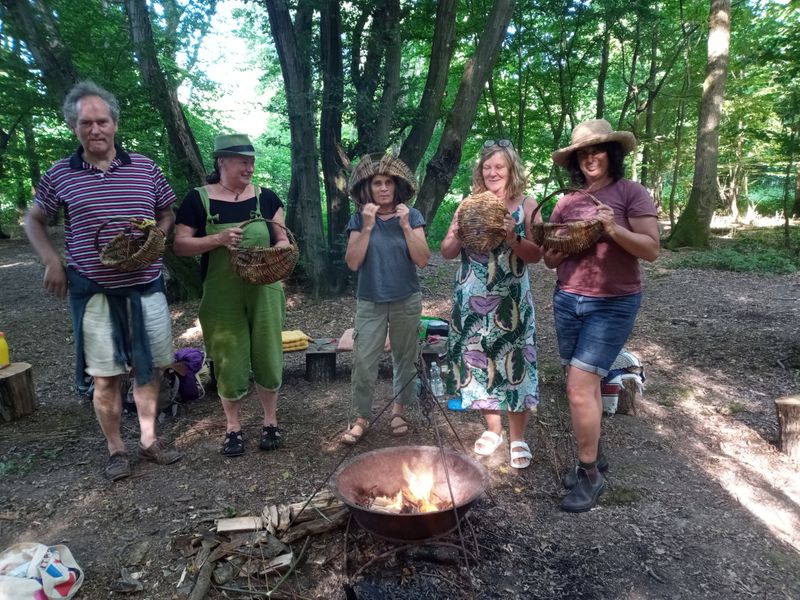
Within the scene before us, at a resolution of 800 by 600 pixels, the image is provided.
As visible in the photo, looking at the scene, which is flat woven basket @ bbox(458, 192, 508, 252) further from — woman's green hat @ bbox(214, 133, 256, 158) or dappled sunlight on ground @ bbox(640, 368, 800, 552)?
dappled sunlight on ground @ bbox(640, 368, 800, 552)

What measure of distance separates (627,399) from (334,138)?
5.18 metres

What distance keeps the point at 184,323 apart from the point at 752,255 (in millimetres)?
10333

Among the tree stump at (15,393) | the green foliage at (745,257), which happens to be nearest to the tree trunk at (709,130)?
the green foliage at (745,257)

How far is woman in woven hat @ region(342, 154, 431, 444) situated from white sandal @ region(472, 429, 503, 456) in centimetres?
62

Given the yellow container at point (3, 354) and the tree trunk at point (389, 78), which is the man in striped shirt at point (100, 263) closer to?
the yellow container at point (3, 354)

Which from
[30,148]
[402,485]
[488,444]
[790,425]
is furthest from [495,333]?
[30,148]

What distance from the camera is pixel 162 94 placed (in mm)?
6281

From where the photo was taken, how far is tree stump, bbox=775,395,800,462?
3.21 metres

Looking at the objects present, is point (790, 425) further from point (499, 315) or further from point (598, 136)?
point (598, 136)

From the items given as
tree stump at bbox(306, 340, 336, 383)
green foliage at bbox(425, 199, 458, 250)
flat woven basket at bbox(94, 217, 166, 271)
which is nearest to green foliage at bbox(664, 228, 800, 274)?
green foliage at bbox(425, 199, 458, 250)

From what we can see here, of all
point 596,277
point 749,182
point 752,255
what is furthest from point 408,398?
point 749,182

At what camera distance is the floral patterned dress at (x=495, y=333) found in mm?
3000

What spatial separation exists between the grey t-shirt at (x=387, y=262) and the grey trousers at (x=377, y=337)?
3.4 inches

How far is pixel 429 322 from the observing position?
5129 mm
